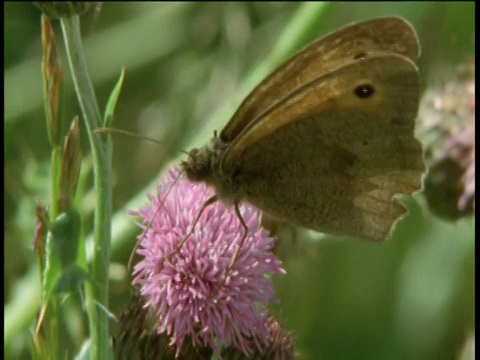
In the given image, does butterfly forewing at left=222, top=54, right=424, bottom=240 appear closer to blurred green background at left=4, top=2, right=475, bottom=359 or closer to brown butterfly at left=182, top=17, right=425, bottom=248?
brown butterfly at left=182, top=17, right=425, bottom=248

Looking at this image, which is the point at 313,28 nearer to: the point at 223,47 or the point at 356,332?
the point at 223,47

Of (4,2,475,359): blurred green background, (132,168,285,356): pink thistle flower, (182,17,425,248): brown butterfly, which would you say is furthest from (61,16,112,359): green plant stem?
(4,2,475,359): blurred green background

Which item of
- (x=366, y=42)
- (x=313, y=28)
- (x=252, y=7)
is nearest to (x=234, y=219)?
(x=366, y=42)

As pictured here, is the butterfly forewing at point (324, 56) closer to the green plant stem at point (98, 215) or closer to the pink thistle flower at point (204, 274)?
the pink thistle flower at point (204, 274)

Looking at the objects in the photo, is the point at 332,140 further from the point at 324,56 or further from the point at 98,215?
the point at 98,215

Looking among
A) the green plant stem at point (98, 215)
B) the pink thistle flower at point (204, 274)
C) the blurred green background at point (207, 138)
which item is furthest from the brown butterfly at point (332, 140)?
the blurred green background at point (207, 138)

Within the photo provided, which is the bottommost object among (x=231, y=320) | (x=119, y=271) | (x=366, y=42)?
(x=231, y=320)
